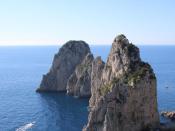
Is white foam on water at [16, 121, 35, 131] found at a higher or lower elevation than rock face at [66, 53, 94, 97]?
lower

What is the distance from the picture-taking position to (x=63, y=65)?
192m

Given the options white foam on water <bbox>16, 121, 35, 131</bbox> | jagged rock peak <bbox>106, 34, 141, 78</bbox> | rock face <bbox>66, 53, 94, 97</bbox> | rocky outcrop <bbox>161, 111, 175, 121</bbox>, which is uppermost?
jagged rock peak <bbox>106, 34, 141, 78</bbox>

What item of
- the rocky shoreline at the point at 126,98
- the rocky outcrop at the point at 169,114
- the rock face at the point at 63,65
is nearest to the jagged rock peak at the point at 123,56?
the rocky shoreline at the point at 126,98

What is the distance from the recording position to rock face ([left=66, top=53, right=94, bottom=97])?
17212cm

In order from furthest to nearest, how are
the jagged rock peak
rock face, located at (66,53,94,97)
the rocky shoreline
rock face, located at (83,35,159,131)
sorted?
rock face, located at (66,53,94,97), the jagged rock peak, the rocky shoreline, rock face, located at (83,35,159,131)

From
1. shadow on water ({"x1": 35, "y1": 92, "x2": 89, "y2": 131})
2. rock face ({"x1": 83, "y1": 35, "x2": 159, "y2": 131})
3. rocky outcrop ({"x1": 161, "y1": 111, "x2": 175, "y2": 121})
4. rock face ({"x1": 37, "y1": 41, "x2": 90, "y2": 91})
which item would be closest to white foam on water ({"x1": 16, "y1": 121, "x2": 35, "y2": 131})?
shadow on water ({"x1": 35, "y1": 92, "x2": 89, "y2": 131})

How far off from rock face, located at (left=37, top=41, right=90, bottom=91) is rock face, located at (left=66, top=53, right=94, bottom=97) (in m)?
9.56

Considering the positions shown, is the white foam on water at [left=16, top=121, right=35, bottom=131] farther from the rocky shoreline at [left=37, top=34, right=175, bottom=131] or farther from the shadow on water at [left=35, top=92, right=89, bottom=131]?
the rocky shoreline at [left=37, top=34, right=175, bottom=131]

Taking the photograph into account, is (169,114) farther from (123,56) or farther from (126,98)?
(126,98)

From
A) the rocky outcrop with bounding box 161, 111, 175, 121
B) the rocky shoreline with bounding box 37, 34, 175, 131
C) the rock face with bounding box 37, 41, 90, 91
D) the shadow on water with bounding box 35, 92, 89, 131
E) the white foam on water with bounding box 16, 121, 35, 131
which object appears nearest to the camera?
the rocky shoreline with bounding box 37, 34, 175, 131

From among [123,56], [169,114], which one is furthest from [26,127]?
[169,114]

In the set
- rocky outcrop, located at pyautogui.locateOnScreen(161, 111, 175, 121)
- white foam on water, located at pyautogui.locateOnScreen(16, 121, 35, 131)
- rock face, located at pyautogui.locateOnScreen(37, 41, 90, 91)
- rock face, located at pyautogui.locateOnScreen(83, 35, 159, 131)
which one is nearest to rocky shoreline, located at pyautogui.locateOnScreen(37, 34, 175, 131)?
rock face, located at pyautogui.locateOnScreen(83, 35, 159, 131)

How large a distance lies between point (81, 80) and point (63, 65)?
20099 millimetres

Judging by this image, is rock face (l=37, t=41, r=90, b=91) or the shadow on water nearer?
the shadow on water
